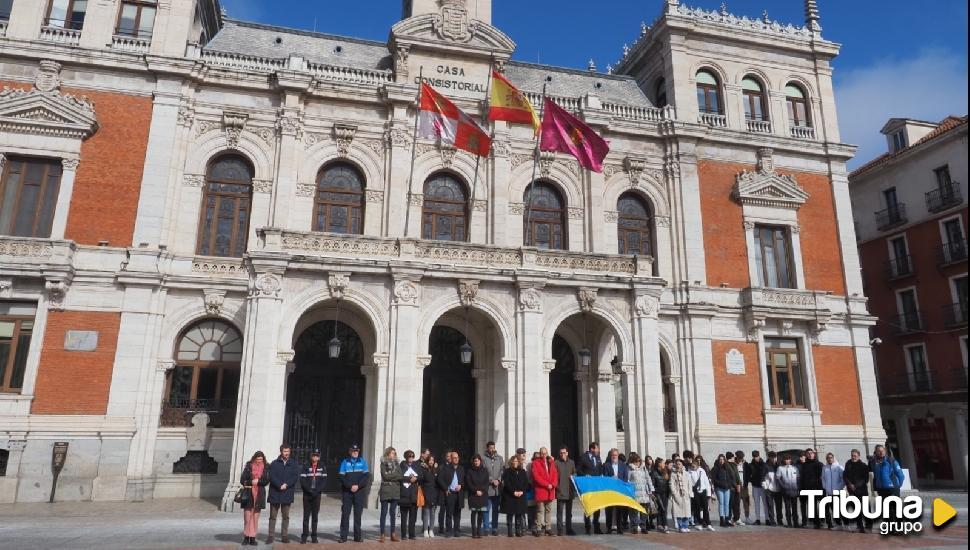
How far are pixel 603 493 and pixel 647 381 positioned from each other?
243 inches

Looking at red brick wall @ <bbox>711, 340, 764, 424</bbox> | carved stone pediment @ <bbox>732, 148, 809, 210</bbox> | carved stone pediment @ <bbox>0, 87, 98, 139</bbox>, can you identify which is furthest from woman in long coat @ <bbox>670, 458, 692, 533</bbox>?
carved stone pediment @ <bbox>0, 87, 98, 139</bbox>

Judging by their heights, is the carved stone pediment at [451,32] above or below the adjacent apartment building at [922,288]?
above

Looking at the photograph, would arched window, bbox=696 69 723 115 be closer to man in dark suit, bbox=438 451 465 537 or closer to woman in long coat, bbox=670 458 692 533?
woman in long coat, bbox=670 458 692 533

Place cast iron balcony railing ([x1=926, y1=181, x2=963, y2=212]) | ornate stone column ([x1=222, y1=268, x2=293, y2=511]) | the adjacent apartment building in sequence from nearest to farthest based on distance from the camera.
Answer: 1. ornate stone column ([x1=222, y1=268, x2=293, y2=511])
2. the adjacent apartment building
3. cast iron balcony railing ([x1=926, y1=181, x2=963, y2=212])

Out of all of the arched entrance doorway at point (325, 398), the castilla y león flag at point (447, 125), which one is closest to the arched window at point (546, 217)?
the castilla y león flag at point (447, 125)

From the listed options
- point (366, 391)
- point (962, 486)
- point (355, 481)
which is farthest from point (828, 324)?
point (355, 481)

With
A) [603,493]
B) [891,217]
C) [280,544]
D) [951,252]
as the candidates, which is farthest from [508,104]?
[891,217]

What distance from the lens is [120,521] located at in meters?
14.1

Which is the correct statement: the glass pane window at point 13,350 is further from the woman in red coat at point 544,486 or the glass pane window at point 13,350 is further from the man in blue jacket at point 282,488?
the woman in red coat at point 544,486

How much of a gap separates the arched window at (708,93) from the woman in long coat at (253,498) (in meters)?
22.4

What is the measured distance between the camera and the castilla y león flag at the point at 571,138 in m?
21.3

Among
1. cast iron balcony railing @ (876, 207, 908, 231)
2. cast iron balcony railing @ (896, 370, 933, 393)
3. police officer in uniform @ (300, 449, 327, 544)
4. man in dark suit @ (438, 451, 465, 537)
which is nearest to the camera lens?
police officer in uniform @ (300, 449, 327, 544)

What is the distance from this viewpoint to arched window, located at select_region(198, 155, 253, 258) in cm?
2164

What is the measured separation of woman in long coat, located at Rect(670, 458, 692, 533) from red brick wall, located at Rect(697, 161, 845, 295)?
39.6 ft
